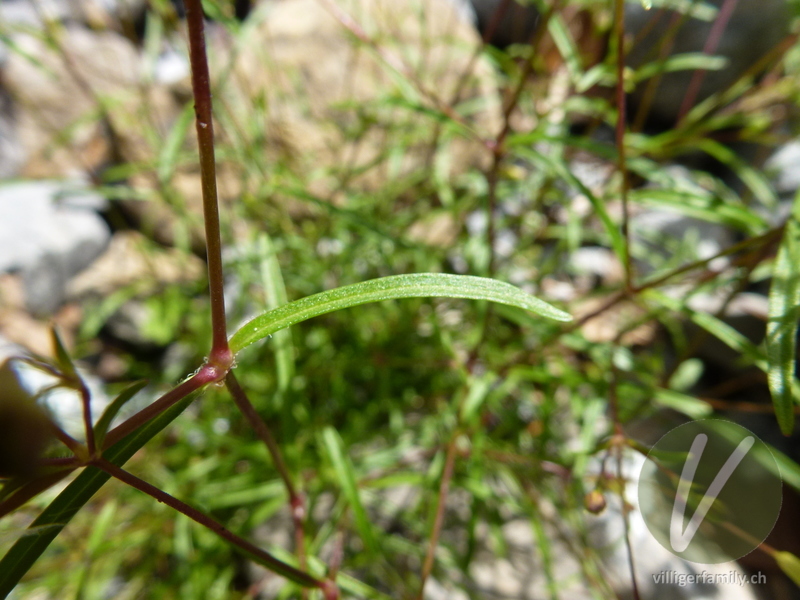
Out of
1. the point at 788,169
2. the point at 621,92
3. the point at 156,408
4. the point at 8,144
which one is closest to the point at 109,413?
the point at 156,408

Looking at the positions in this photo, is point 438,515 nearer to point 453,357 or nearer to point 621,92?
point 453,357

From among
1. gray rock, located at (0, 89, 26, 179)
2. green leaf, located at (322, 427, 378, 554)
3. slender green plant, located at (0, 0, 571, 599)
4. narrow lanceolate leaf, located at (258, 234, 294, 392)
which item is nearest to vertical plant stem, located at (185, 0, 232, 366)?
slender green plant, located at (0, 0, 571, 599)

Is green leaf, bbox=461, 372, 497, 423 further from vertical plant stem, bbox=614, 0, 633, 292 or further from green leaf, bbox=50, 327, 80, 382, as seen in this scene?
green leaf, bbox=50, 327, 80, 382

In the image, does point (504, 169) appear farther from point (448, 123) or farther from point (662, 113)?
point (662, 113)

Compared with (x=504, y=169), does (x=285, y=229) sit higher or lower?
lower

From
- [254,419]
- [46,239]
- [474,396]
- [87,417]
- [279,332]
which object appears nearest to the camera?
[87,417]

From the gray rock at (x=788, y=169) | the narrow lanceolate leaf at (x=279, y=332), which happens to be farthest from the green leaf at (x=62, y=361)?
the gray rock at (x=788, y=169)

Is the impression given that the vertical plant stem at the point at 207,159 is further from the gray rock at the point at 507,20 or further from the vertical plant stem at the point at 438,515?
the gray rock at the point at 507,20

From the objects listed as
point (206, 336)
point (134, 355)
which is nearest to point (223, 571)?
point (206, 336)
